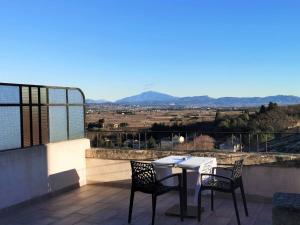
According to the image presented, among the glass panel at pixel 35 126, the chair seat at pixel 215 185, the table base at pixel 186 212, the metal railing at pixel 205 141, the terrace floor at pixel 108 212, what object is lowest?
the terrace floor at pixel 108 212

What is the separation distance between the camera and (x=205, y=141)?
716cm

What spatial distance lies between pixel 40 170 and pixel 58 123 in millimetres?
1098

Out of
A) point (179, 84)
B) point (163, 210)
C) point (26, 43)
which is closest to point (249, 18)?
point (26, 43)

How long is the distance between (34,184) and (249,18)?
15459 mm

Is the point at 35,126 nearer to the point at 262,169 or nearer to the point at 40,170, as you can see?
the point at 40,170

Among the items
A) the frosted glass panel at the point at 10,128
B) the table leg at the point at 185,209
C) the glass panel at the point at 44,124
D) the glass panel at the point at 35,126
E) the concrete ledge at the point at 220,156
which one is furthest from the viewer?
the glass panel at the point at 44,124

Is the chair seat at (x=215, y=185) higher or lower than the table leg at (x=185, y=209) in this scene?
higher

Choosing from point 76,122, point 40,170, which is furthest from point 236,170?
point 76,122

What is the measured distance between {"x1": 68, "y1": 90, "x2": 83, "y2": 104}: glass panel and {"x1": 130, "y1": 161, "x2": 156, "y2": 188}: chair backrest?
284 centimetres

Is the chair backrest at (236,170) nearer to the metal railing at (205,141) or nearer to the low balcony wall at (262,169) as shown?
the low balcony wall at (262,169)

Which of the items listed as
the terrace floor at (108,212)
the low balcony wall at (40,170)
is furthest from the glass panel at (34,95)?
the terrace floor at (108,212)

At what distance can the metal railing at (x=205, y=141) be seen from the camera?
6781 millimetres

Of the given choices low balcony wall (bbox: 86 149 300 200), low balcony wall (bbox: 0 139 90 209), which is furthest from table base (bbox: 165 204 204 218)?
low balcony wall (bbox: 0 139 90 209)

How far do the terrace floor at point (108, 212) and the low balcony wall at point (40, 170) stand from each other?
19 centimetres
